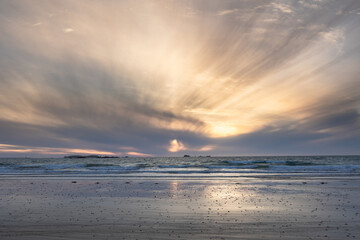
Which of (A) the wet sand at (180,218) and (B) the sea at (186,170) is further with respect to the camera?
(B) the sea at (186,170)

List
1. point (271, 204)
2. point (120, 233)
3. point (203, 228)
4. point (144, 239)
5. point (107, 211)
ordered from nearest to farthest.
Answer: point (144, 239)
point (120, 233)
point (203, 228)
point (107, 211)
point (271, 204)

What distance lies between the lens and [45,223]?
35.1 ft

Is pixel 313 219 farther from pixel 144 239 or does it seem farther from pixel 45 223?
pixel 45 223

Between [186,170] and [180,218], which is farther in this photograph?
[186,170]

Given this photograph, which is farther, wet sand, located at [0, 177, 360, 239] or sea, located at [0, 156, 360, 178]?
sea, located at [0, 156, 360, 178]

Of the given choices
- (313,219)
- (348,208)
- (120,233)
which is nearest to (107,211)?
(120,233)

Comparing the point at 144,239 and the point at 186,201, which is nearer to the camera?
the point at 144,239

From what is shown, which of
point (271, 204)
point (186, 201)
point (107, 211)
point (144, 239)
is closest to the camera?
point (144, 239)

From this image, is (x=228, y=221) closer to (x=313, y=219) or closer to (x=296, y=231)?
(x=296, y=231)

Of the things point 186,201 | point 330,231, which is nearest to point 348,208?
point 330,231

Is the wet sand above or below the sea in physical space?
below

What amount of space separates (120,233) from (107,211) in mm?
3942

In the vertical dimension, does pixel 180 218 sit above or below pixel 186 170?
below

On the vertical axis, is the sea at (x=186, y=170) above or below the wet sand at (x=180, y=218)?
above
